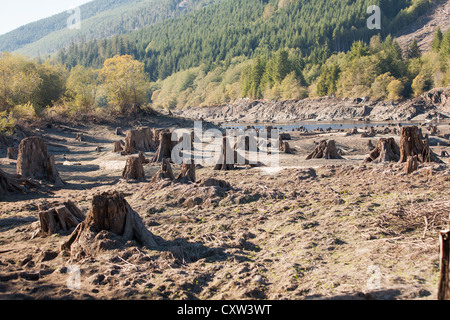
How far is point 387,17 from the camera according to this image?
166 m

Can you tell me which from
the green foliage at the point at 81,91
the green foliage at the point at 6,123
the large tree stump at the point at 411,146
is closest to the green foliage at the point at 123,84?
the green foliage at the point at 81,91

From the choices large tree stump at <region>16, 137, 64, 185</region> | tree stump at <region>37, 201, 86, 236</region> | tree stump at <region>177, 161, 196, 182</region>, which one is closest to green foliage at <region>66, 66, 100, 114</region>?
large tree stump at <region>16, 137, 64, 185</region>

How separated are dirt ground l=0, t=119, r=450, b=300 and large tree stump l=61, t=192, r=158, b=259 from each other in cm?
23

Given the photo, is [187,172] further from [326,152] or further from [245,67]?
[245,67]

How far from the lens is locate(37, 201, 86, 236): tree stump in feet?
27.1

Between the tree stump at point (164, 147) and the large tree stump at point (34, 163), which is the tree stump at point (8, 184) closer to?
the large tree stump at point (34, 163)

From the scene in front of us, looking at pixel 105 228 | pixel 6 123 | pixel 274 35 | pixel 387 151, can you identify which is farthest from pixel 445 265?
pixel 274 35

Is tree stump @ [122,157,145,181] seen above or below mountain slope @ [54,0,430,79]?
below

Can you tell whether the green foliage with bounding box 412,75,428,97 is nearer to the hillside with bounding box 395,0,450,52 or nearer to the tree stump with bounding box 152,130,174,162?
the hillside with bounding box 395,0,450,52

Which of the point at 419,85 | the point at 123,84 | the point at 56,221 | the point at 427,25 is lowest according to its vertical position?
the point at 56,221

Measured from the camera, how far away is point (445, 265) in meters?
4.18

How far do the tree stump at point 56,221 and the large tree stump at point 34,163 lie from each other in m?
6.69

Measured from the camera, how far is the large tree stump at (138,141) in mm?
22491

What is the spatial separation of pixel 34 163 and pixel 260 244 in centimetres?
1061
